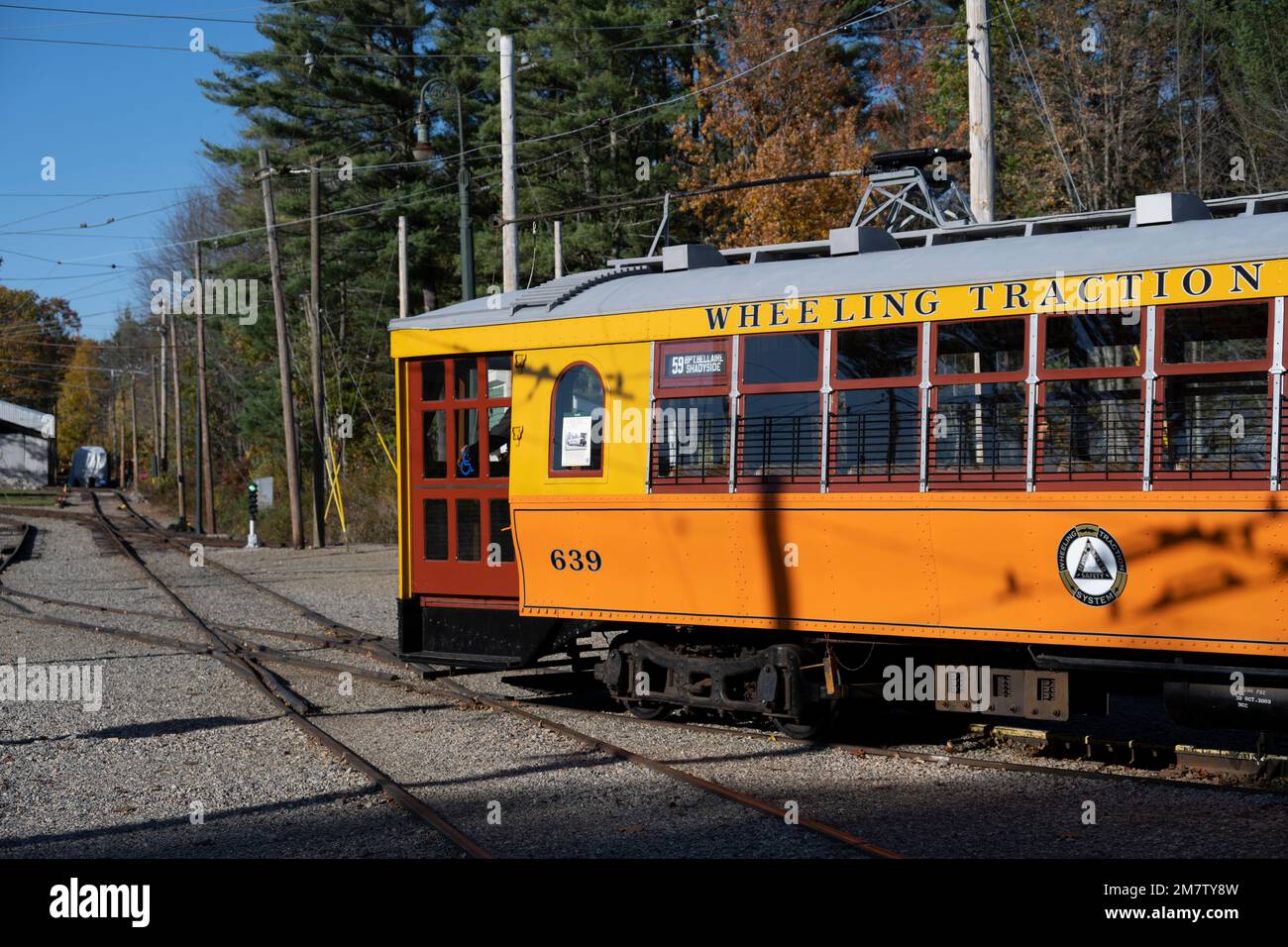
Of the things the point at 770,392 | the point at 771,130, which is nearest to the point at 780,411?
the point at 770,392

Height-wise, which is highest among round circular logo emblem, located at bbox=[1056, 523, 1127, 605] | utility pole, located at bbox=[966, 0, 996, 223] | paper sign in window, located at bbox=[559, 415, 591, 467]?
utility pole, located at bbox=[966, 0, 996, 223]

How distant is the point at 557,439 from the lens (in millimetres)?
10992

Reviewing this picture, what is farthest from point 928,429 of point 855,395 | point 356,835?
point 356,835

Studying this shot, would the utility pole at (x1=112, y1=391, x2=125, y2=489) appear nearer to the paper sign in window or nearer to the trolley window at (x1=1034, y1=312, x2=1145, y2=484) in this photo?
the paper sign in window

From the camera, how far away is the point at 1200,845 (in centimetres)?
701

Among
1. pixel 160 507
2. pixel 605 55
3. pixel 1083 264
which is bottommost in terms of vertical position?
pixel 160 507

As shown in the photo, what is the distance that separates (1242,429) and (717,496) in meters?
3.51

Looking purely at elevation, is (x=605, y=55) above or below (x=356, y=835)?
above

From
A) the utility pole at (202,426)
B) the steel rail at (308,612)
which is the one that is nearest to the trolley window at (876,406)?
the steel rail at (308,612)

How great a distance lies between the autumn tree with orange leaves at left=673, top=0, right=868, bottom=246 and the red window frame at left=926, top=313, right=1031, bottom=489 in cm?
1973

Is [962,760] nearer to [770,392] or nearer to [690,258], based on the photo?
[770,392]

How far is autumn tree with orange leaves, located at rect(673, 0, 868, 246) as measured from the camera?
2900 centimetres

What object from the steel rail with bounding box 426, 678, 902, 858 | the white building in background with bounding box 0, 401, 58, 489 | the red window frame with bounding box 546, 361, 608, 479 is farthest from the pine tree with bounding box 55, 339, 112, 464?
the red window frame with bounding box 546, 361, 608, 479
